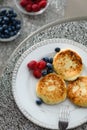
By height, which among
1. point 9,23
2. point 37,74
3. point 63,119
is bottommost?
point 63,119

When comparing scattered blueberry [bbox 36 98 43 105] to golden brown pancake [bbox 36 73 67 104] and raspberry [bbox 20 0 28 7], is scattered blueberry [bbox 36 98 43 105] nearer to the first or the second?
golden brown pancake [bbox 36 73 67 104]

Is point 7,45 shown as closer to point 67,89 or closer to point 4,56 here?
point 4,56

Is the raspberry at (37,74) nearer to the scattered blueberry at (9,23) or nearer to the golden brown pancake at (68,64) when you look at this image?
the golden brown pancake at (68,64)

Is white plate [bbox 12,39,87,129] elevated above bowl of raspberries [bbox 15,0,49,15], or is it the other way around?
bowl of raspberries [bbox 15,0,49,15]

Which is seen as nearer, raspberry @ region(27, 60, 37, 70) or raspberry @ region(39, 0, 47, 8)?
raspberry @ region(27, 60, 37, 70)

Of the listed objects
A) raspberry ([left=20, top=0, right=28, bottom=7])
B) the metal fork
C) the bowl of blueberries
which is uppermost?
raspberry ([left=20, top=0, right=28, bottom=7])

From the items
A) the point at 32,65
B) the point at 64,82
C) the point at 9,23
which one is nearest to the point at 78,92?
the point at 64,82

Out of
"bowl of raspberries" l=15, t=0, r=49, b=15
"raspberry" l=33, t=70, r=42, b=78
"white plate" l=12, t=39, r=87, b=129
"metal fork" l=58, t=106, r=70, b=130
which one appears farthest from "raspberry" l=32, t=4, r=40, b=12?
"metal fork" l=58, t=106, r=70, b=130

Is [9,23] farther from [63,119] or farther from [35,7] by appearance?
[63,119]
